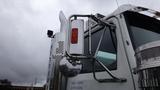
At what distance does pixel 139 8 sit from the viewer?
2400 millimetres

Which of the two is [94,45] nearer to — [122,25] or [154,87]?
[122,25]

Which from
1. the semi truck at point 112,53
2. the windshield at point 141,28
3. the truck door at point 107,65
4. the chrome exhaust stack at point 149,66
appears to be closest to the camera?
the chrome exhaust stack at point 149,66

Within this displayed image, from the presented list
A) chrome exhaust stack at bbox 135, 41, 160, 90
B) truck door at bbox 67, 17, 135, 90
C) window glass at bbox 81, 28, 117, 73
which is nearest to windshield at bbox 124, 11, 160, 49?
truck door at bbox 67, 17, 135, 90

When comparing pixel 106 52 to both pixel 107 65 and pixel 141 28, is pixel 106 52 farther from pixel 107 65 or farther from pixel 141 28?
pixel 141 28

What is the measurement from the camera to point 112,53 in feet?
7.72

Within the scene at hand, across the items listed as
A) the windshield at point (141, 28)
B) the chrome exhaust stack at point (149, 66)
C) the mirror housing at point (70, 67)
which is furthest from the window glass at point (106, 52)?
the chrome exhaust stack at point (149, 66)

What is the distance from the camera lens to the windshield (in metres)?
2.27

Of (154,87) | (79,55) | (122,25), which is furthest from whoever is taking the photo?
(122,25)

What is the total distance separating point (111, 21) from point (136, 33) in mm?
310

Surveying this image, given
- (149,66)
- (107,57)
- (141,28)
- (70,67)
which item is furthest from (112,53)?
(149,66)

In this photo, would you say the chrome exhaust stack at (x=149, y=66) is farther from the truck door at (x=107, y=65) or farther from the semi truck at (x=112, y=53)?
the truck door at (x=107, y=65)

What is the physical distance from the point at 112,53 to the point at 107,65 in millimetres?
134

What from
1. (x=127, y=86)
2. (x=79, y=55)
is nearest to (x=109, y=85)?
(x=127, y=86)

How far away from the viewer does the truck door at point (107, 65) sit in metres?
2.10
